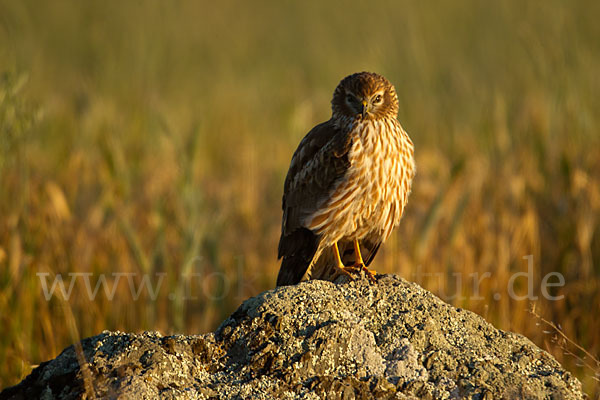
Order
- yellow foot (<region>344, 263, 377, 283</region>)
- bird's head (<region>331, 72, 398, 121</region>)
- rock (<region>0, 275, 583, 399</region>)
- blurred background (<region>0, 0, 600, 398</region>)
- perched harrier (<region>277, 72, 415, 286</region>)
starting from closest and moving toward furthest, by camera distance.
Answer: rock (<region>0, 275, 583, 399</region>) < yellow foot (<region>344, 263, 377, 283</region>) < perched harrier (<region>277, 72, 415, 286</region>) < bird's head (<region>331, 72, 398, 121</region>) < blurred background (<region>0, 0, 600, 398</region>)

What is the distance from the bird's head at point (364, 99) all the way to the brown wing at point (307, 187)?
0.41ft

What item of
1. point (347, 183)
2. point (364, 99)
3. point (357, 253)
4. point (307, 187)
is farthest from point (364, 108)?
point (357, 253)

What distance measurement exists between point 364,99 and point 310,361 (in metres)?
1.99

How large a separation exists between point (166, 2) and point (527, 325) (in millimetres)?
4529

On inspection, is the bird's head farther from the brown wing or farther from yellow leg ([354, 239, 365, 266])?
yellow leg ([354, 239, 365, 266])

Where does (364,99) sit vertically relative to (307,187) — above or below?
above

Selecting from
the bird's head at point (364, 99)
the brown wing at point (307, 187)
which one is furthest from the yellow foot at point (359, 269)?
the bird's head at point (364, 99)

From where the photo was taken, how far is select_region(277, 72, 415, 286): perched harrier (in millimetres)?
3961

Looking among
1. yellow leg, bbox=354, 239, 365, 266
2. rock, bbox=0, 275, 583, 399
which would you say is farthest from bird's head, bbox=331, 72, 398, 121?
rock, bbox=0, 275, 583, 399

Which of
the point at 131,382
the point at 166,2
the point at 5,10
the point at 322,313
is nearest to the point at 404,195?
the point at 322,313

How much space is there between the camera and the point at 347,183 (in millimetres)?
3953

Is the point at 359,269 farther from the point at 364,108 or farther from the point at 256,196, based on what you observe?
the point at 256,196

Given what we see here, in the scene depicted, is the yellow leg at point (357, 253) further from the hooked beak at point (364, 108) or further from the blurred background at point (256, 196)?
the blurred background at point (256, 196)

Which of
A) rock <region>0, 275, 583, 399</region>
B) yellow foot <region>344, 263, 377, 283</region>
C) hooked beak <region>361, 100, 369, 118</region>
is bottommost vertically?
rock <region>0, 275, 583, 399</region>
